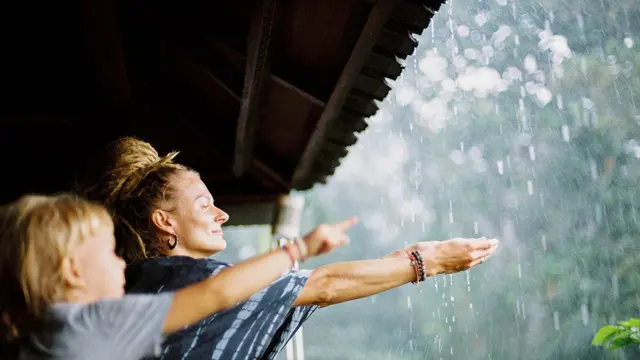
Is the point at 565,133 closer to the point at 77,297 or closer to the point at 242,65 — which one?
the point at 242,65

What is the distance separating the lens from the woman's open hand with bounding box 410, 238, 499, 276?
5.68 ft

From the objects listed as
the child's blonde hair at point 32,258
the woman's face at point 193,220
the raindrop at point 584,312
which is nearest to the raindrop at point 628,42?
the raindrop at point 584,312

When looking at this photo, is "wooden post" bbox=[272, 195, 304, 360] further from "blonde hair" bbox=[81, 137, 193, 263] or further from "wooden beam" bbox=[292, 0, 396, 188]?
"blonde hair" bbox=[81, 137, 193, 263]

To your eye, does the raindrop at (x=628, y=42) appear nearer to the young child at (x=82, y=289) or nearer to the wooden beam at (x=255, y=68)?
the wooden beam at (x=255, y=68)

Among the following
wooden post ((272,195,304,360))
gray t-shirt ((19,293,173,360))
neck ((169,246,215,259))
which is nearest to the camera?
gray t-shirt ((19,293,173,360))

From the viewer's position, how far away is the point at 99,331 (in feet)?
3.50

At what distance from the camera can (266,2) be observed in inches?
93.9

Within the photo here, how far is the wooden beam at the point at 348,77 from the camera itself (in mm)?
2373

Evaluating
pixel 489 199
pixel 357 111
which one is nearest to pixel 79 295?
pixel 357 111

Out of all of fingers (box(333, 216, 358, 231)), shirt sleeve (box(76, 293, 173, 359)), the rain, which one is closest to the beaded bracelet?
fingers (box(333, 216, 358, 231))

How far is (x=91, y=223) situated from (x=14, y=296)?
0.63ft

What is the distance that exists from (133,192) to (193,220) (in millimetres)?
228

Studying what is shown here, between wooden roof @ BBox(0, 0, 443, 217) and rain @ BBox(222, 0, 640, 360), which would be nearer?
wooden roof @ BBox(0, 0, 443, 217)

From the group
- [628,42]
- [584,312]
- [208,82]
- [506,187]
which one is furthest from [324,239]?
[506,187]
